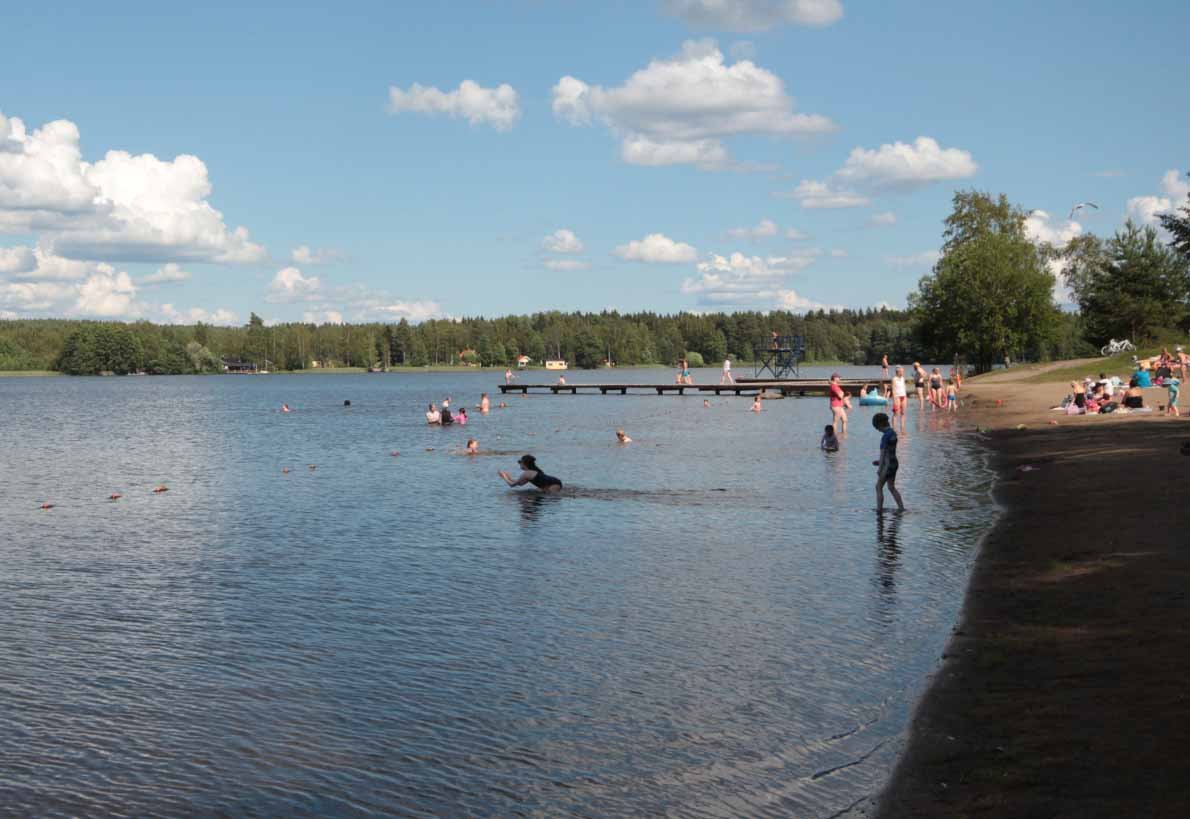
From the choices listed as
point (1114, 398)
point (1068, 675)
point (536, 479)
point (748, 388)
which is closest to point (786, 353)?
point (748, 388)

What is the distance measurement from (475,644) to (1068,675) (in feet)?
21.7

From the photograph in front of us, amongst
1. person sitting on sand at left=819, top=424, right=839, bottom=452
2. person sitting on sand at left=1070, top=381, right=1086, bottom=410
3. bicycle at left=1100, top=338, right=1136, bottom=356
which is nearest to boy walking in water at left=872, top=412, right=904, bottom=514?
person sitting on sand at left=819, top=424, right=839, bottom=452

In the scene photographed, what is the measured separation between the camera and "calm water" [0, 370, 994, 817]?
848 centimetres

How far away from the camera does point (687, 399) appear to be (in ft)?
285

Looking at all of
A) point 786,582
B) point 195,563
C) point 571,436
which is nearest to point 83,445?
point 571,436

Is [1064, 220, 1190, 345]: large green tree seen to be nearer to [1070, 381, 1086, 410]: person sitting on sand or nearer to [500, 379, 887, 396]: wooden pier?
[500, 379, 887, 396]: wooden pier

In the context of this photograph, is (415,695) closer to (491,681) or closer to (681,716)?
(491,681)

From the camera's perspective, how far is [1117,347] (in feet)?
256

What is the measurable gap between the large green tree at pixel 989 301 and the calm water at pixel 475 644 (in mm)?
59135

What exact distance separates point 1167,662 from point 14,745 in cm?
1062

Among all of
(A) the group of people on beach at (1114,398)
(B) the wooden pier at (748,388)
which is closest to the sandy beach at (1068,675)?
(A) the group of people on beach at (1114,398)

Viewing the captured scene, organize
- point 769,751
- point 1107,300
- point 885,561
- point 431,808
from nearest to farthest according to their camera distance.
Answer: point 431,808, point 769,751, point 885,561, point 1107,300

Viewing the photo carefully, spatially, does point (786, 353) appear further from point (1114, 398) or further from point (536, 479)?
point (536, 479)

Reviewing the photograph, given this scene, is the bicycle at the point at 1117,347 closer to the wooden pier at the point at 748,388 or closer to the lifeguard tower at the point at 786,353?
the wooden pier at the point at 748,388
